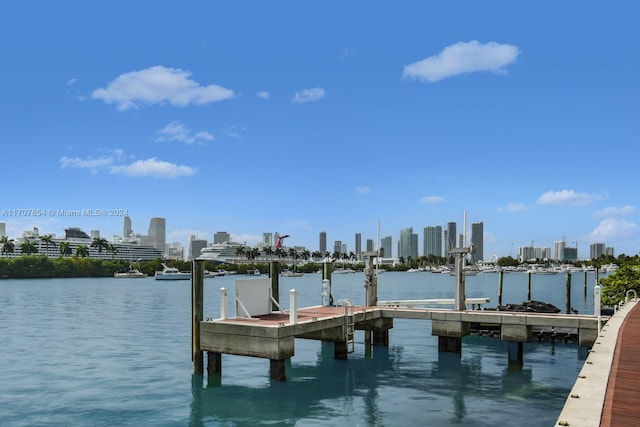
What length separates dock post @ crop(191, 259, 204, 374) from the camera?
25.1 metres

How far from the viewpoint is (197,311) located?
83.1 ft

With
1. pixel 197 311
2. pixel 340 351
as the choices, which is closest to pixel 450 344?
pixel 340 351

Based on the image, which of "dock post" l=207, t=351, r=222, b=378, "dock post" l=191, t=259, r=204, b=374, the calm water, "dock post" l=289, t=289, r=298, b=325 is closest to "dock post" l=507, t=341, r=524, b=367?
the calm water

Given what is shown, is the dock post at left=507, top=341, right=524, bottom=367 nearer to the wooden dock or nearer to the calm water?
the wooden dock

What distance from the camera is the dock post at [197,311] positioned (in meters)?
25.1

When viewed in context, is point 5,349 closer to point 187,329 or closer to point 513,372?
point 187,329

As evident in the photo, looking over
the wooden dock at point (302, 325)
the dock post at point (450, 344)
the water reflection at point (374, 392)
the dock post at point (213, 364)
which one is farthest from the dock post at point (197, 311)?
the dock post at point (450, 344)

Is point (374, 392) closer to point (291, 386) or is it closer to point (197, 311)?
point (291, 386)

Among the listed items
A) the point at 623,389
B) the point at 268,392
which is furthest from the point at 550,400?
the point at 623,389

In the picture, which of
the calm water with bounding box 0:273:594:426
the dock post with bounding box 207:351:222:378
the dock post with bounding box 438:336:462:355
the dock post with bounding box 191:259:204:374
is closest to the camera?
the calm water with bounding box 0:273:594:426

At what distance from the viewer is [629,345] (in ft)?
54.4

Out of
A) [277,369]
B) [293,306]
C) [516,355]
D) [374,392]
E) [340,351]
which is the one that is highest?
[293,306]

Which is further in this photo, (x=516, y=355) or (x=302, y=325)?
(x=516, y=355)

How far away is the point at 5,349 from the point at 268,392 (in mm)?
23886
